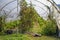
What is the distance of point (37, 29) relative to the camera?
5738 millimetres

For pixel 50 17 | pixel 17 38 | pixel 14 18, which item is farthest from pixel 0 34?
pixel 50 17

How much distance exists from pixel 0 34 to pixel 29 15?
2.96 ft

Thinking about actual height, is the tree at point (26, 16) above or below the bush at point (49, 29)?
above

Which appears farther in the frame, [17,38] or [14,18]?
[14,18]

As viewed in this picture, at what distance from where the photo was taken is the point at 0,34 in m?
5.57

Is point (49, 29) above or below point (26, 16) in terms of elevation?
below

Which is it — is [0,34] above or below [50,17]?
below

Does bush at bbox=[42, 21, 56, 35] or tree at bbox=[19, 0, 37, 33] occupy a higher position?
tree at bbox=[19, 0, 37, 33]

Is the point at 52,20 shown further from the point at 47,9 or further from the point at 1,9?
the point at 1,9

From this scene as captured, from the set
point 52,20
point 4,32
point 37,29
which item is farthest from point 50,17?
point 4,32

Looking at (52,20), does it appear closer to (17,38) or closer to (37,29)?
(37,29)

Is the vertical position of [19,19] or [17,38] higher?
[19,19]

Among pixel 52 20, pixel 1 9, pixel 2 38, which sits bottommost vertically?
pixel 2 38

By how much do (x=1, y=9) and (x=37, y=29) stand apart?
42.8 inches
